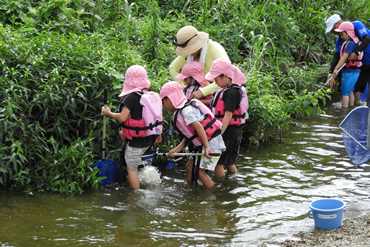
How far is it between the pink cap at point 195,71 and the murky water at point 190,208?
4.43 ft

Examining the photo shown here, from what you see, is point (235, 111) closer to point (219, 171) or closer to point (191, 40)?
point (219, 171)

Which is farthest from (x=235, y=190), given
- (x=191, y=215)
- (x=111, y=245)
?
(x=111, y=245)

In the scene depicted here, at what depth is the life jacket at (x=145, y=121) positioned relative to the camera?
5371 mm

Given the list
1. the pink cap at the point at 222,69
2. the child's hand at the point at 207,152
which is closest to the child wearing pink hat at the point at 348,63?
the pink cap at the point at 222,69

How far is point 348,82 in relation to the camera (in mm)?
9320

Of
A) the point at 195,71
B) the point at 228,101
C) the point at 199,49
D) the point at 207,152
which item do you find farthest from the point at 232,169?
the point at 199,49

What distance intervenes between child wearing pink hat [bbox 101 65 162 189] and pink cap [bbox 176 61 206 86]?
2.45 ft

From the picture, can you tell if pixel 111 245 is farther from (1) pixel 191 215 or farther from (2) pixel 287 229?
(2) pixel 287 229

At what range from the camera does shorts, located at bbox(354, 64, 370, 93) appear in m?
9.23

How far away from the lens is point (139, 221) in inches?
187

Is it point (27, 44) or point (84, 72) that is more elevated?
point (27, 44)

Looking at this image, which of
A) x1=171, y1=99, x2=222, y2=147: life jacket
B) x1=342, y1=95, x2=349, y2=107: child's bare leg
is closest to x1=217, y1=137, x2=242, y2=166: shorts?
x1=171, y1=99, x2=222, y2=147: life jacket

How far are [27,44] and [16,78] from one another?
632 mm

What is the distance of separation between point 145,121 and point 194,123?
0.59 metres
